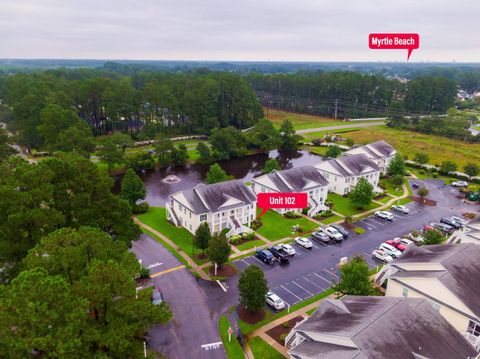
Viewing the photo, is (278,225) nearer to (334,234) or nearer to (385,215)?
(334,234)

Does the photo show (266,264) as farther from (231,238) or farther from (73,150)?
(73,150)

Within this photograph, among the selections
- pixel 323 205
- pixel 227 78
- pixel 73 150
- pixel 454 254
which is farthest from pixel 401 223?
pixel 227 78

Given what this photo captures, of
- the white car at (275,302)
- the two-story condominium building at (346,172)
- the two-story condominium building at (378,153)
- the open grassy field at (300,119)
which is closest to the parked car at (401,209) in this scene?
the two-story condominium building at (346,172)

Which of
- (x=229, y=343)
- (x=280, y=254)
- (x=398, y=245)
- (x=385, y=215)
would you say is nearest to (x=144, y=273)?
(x=229, y=343)

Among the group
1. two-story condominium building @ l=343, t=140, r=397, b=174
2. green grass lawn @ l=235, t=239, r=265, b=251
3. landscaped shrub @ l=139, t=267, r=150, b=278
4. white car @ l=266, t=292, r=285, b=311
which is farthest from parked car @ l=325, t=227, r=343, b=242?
two-story condominium building @ l=343, t=140, r=397, b=174

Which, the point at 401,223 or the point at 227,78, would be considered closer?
the point at 401,223

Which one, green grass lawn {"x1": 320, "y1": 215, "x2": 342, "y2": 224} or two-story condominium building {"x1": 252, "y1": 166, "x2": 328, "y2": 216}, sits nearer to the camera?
green grass lawn {"x1": 320, "y1": 215, "x2": 342, "y2": 224}

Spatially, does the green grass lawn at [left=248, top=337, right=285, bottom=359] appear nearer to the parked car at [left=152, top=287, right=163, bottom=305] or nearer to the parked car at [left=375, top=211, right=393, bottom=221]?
the parked car at [left=152, top=287, right=163, bottom=305]
